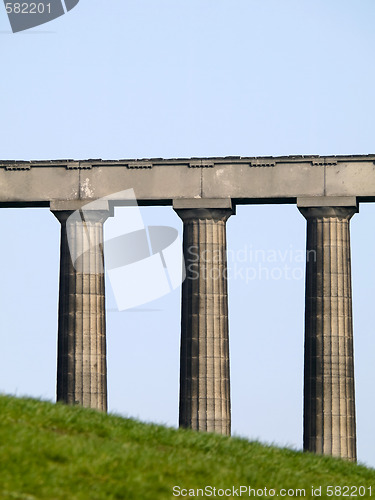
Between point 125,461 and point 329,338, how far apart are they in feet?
136

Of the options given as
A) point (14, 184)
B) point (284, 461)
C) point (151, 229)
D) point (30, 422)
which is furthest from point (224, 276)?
point (30, 422)

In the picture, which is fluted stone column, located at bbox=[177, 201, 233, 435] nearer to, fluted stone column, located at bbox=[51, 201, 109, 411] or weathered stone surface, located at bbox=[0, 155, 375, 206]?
weathered stone surface, located at bbox=[0, 155, 375, 206]

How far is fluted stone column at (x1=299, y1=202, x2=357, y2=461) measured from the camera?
79.3 metres

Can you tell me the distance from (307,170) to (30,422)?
1699 inches

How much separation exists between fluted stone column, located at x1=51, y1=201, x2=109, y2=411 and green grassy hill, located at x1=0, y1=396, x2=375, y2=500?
3074 centimetres

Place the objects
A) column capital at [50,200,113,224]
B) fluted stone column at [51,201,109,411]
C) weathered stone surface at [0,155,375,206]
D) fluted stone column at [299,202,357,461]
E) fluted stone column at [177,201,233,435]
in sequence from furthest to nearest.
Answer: column capital at [50,200,113,224]
weathered stone surface at [0,155,375,206]
fluted stone column at [51,201,109,411]
fluted stone column at [177,201,233,435]
fluted stone column at [299,202,357,461]

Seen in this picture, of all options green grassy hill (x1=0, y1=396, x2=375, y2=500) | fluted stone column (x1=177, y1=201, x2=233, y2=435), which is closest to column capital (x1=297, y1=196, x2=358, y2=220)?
fluted stone column (x1=177, y1=201, x2=233, y2=435)

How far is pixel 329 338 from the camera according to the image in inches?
3152

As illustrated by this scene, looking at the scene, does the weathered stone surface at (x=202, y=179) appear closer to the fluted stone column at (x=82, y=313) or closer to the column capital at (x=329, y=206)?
the column capital at (x=329, y=206)

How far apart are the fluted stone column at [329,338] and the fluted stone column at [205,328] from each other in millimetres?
5753

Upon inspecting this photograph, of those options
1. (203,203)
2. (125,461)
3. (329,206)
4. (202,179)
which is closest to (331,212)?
(329,206)

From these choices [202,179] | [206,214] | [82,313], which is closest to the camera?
[82,313]

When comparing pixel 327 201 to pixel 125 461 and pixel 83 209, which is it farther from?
pixel 125 461

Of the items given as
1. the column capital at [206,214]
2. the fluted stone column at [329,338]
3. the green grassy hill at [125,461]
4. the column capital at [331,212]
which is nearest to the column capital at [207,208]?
the column capital at [206,214]
